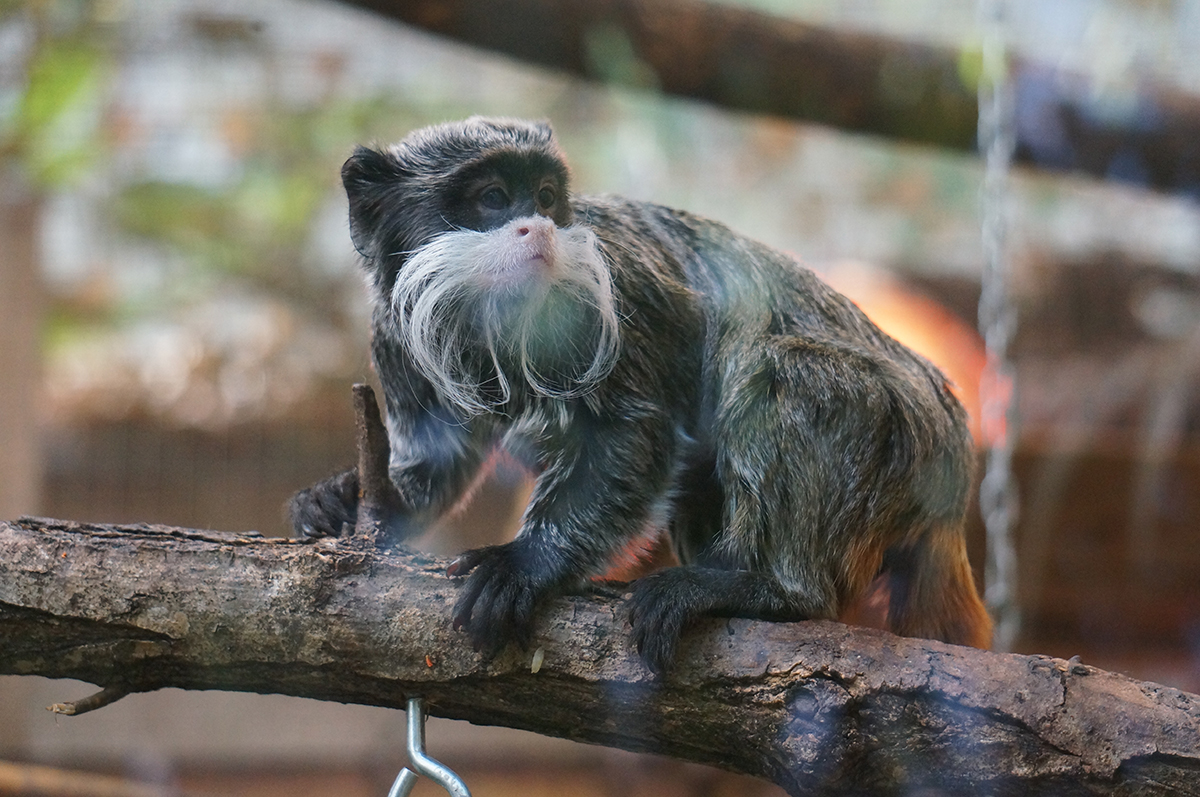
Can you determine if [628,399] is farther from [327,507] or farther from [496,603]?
[327,507]

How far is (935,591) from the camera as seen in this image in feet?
7.55

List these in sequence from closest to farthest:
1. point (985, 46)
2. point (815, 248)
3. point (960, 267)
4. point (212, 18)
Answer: point (985, 46) → point (212, 18) → point (815, 248) → point (960, 267)

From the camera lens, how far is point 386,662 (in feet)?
5.85

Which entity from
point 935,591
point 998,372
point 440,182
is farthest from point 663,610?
point 998,372

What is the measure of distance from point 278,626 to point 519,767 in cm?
329

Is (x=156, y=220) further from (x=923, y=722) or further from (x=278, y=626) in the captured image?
(x=923, y=722)

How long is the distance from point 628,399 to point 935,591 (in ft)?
2.66

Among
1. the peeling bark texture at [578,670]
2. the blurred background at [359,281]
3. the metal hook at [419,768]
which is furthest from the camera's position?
the blurred background at [359,281]

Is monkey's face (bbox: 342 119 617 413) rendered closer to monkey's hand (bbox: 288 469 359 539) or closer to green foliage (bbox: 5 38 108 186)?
monkey's hand (bbox: 288 469 359 539)

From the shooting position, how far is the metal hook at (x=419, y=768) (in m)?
1.53

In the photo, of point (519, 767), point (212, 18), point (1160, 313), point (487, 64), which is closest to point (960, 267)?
point (1160, 313)

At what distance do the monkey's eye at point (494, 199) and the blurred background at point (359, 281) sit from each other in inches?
79.4

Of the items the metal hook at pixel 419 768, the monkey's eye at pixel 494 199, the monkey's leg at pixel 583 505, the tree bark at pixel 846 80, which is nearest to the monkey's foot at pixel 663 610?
the monkey's leg at pixel 583 505

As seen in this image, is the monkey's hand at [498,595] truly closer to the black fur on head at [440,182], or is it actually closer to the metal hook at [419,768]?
the metal hook at [419,768]
